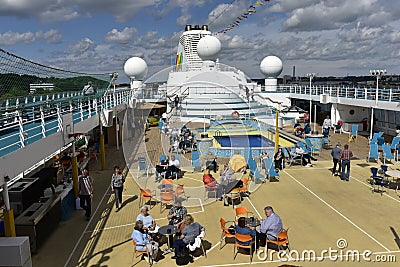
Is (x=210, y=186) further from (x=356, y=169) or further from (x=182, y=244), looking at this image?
(x=356, y=169)

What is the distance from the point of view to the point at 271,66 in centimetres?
2658

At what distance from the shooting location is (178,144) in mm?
12867

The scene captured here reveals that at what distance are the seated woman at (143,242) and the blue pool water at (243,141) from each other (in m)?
9.51

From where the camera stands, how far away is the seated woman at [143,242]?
197 inches

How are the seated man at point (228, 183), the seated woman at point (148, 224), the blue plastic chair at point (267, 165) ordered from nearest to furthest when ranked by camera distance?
the seated woman at point (148, 224), the seated man at point (228, 183), the blue plastic chair at point (267, 165)

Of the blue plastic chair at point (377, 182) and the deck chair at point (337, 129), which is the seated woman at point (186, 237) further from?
the deck chair at point (337, 129)

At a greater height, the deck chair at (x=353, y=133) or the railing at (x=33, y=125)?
the railing at (x=33, y=125)

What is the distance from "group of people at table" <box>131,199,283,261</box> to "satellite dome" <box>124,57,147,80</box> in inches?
936

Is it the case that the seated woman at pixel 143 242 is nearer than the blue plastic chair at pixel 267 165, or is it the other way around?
the seated woman at pixel 143 242

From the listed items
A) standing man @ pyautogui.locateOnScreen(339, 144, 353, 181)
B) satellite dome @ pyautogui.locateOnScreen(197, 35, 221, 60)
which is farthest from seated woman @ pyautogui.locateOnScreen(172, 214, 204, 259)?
satellite dome @ pyautogui.locateOnScreen(197, 35, 221, 60)

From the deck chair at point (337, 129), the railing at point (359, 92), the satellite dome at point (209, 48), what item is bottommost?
the deck chair at point (337, 129)

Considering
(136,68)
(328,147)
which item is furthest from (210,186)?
(136,68)

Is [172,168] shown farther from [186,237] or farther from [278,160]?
[186,237]

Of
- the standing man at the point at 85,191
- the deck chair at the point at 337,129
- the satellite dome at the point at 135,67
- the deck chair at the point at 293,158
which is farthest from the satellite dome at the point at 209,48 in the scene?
the standing man at the point at 85,191
